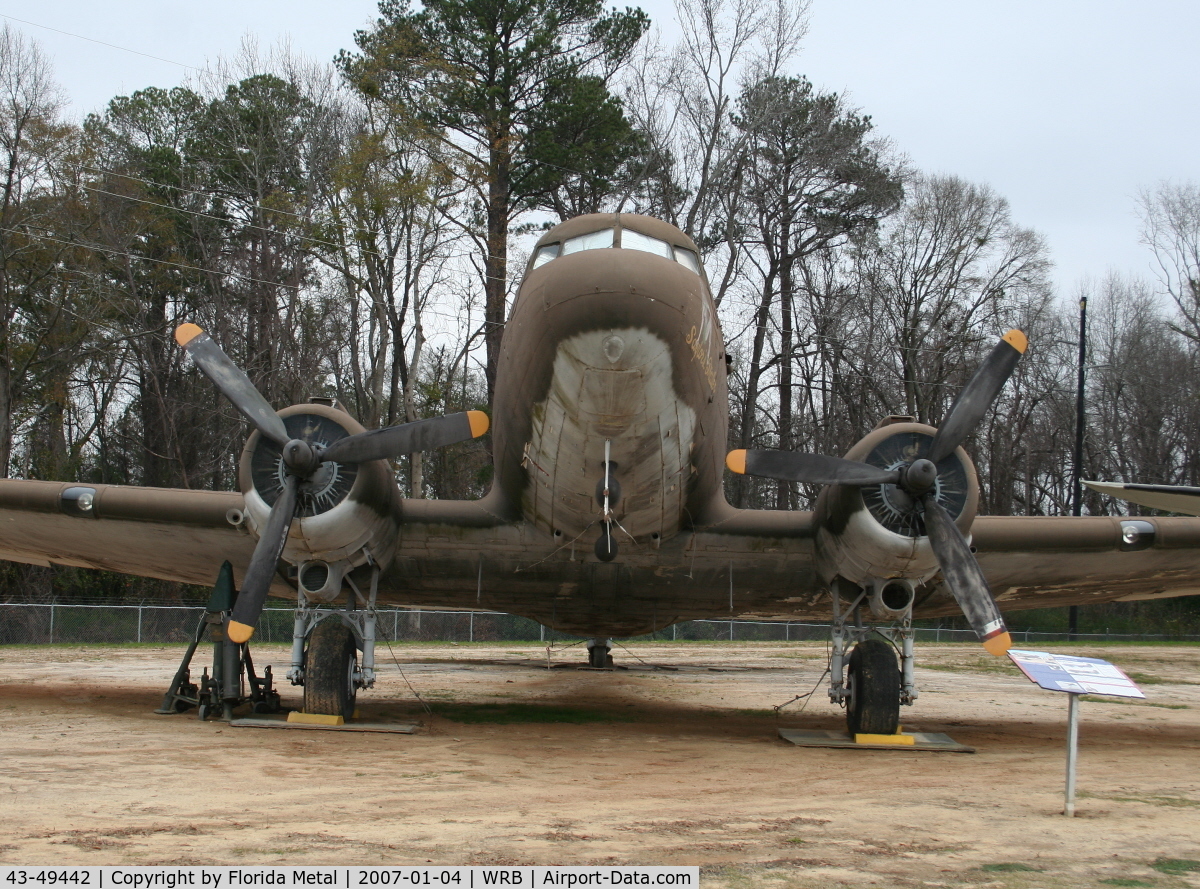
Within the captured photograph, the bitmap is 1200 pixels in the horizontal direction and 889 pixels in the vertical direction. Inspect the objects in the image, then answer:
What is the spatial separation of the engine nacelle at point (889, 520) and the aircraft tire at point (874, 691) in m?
0.47

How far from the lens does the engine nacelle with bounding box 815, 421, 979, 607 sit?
995 centimetres

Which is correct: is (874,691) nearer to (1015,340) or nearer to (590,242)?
(1015,340)

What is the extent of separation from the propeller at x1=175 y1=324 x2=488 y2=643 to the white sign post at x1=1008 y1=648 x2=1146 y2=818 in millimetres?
5304

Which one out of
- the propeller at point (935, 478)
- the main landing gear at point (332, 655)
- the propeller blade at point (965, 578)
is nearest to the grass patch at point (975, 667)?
the propeller at point (935, 478)

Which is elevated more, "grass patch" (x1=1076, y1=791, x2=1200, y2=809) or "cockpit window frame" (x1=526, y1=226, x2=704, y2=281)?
"cockpit window frame" (x1=526, y1=226, x2=704, y2=281)

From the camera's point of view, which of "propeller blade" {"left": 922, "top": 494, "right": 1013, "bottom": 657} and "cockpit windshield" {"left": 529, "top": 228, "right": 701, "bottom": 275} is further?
"propeller blade" {"left": 922, "top": 494, "right": 1013, "bottom": 657}

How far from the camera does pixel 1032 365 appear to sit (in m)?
48.4

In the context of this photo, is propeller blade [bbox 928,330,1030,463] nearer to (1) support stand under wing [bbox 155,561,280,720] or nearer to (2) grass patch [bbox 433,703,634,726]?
(2) grass patch [bbox 433,703,634,726]

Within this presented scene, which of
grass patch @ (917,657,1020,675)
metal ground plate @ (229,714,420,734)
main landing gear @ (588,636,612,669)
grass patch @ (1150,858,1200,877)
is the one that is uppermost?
grass patch @ (1150,858,1200,877)

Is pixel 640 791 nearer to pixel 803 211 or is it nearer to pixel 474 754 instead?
pixel 474 754

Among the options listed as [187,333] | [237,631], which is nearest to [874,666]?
[237,631]

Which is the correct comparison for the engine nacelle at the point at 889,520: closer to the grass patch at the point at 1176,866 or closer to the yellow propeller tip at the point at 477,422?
the yellow propeller tip at the point at 477,422

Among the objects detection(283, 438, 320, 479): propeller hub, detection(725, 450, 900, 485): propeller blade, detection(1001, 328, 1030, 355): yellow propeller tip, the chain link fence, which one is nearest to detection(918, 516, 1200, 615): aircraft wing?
detection(1001, 328, 1030, 355): yellow propeller tip

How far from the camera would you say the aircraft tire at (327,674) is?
1056 cm
